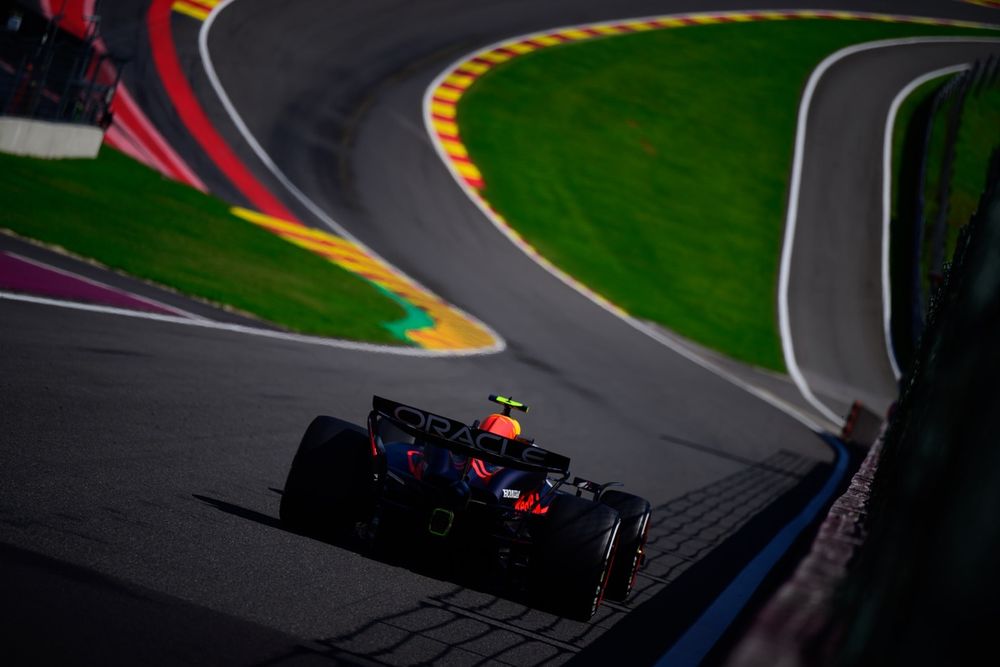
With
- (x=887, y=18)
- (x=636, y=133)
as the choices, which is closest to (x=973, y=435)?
(x=636, y=133)

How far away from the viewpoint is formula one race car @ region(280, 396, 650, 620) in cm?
677

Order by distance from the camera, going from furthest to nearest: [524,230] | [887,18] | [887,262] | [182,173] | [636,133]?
1. [887,18]
2. [636,133]
3. [887,262]
4. [524,230]
5. [182,173]

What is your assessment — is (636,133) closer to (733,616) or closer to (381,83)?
(381,83)

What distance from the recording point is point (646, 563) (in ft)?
28.8

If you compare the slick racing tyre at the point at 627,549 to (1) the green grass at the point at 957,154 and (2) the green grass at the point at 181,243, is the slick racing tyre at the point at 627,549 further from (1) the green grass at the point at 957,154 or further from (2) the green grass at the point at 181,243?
(1) the green grass at the point at 957,154

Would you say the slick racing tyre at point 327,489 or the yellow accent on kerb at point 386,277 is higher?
the slick racing tyre at point 327,489

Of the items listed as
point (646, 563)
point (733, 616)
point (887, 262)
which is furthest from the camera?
point (887, 262)

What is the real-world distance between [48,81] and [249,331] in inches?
382

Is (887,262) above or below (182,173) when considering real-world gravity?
above

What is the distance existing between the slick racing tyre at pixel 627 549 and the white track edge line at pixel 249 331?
20.4 ft

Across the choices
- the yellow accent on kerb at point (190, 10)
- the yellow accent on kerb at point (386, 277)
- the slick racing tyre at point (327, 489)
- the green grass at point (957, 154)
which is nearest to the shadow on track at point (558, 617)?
the slick racing tyre at point (327, 489)

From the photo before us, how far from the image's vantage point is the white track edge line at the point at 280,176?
66.1 feet

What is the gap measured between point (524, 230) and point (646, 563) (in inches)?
810

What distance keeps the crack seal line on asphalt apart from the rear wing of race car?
119 centimetres
